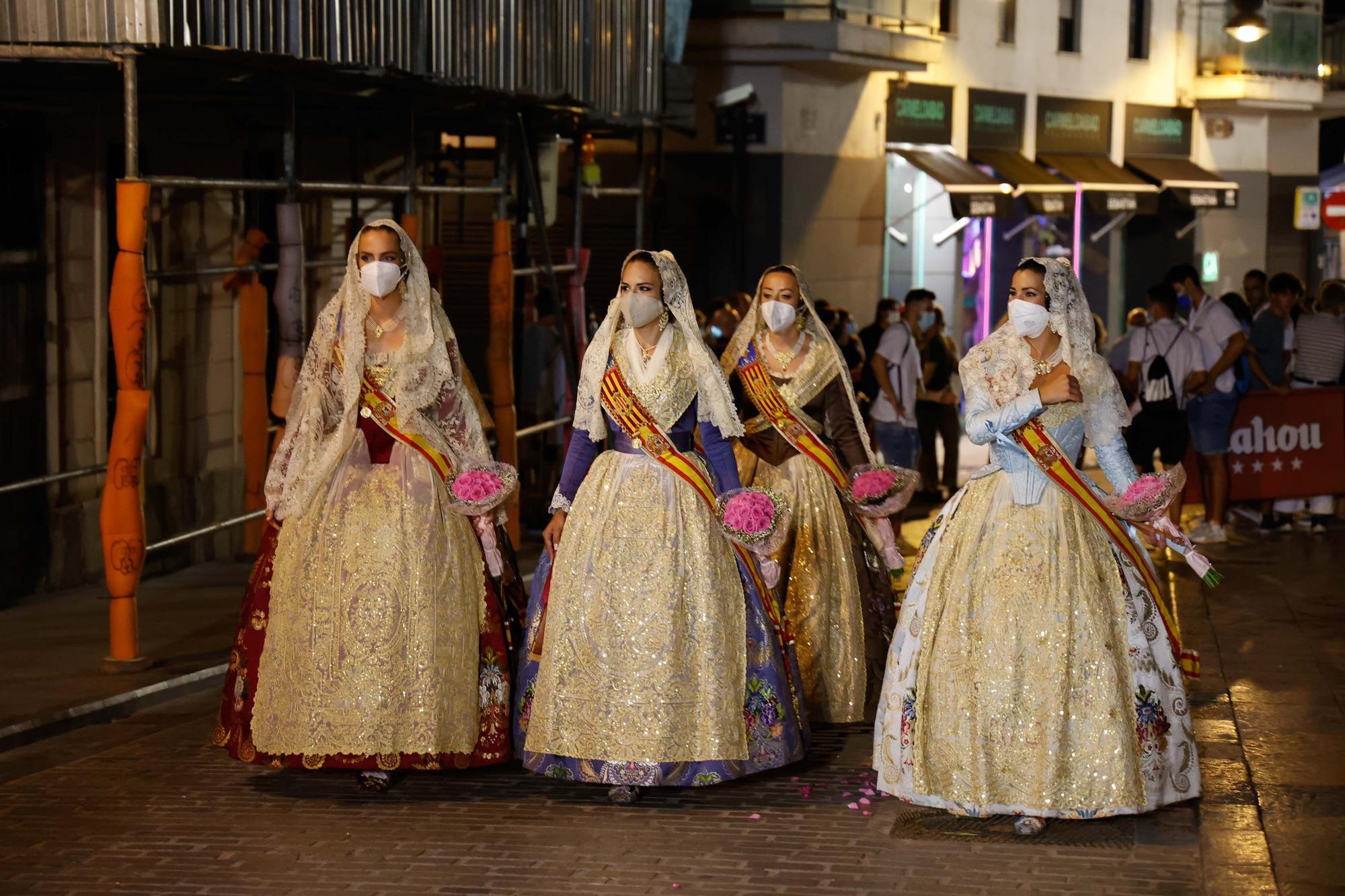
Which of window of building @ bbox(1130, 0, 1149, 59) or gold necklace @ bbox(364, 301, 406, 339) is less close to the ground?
window of building @ bbox(1130, 0, 1149, 59)

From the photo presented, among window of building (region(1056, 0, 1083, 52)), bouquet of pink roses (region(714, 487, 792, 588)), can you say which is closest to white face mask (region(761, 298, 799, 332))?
bouquet of pink roses (region(714, 487, 792, 588))

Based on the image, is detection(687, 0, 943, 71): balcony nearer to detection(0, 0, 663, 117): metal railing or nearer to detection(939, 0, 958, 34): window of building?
detection(939, 0, 958, 34): window of building

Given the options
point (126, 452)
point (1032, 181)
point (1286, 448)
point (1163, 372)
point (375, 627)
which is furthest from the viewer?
point (1032, 181)

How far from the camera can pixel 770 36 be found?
813 inches

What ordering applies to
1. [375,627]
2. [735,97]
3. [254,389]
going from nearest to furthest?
[375,627], [254,389], [735,97]

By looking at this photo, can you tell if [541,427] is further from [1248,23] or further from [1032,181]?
[1248,23]

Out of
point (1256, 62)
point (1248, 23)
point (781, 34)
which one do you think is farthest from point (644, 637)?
point (1256, 62)

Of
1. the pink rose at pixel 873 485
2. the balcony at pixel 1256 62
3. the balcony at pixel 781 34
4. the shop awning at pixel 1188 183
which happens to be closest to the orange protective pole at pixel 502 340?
the pink rose at pixel 873 485

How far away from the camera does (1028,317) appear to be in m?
6.96

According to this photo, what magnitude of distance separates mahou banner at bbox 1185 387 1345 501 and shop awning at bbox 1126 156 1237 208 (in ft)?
49.1

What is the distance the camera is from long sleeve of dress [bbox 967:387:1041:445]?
22.5 feet

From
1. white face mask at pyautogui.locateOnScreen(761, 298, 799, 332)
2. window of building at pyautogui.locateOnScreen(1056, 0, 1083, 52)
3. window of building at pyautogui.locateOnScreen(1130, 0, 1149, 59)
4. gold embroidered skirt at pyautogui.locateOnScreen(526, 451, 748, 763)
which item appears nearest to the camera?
gold embroidered skirt at pyautogui.locateOnScreen(526, 451, 748, 763)

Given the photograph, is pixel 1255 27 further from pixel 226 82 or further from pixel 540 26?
pixel 226 82

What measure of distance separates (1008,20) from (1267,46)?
6384mm
